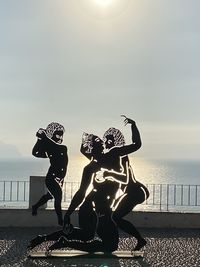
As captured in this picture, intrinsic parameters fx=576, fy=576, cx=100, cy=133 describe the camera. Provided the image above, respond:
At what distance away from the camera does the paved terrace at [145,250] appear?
11.8 m

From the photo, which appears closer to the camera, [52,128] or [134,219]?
[52,128]

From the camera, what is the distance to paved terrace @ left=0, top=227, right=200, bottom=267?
38.8ft


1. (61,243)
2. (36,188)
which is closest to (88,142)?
(61,243)

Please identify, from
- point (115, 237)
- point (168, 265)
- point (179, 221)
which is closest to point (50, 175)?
point (115, 237)

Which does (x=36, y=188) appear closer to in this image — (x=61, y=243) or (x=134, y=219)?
(x=134, y=219)

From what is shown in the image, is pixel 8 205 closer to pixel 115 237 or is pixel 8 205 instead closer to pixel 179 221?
pixel 179 221

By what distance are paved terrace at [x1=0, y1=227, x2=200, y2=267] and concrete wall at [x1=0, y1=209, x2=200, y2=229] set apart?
24 centimetres

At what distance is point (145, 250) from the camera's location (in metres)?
13.3

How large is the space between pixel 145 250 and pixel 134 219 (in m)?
3.58

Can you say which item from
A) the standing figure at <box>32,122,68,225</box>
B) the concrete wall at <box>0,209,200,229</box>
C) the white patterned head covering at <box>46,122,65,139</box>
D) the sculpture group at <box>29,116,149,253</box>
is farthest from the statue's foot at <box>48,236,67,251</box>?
the concrete wall at <box>0,209,200,229</box>

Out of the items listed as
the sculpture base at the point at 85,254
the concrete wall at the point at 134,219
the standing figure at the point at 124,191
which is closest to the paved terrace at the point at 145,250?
the sculpture base at the point at 85,254

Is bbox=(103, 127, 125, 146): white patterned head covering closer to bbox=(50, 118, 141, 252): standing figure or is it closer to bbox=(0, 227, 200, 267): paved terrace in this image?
bbox=(50, 118, 141, 252): standing figure

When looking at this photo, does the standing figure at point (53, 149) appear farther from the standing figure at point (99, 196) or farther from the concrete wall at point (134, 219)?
the concrete wall at point (134, 219)

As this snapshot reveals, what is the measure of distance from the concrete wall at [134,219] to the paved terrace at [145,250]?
24 cm
